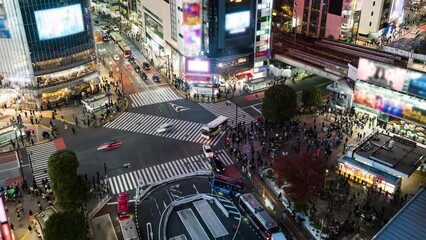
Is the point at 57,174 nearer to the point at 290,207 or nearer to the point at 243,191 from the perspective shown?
the point at 243,191

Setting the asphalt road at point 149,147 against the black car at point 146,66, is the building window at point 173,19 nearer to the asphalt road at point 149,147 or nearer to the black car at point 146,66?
the black car at point 146,66

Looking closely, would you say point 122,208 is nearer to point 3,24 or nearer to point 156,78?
point 3,24

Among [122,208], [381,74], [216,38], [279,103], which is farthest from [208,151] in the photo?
[381,74]

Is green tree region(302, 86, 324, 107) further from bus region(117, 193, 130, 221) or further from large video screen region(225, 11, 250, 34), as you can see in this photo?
bus region(117, 193, 130, 221)

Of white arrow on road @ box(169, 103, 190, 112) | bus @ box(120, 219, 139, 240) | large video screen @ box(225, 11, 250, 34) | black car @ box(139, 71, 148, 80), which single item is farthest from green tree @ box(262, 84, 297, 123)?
black car @ box(139, 71, 148, 80)

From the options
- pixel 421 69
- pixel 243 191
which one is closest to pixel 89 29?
pixel 243 191

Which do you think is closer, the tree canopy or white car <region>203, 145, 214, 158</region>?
the tree canopy

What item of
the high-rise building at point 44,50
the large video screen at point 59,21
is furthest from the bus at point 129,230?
the large video screen at point 59,21

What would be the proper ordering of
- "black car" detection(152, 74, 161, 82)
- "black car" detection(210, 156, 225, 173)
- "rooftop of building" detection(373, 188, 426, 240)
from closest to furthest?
1. "rooftop of building" detection(373, 188, 426, 240)
2. "black car" detection(210, 156, 225, 173)
3. "black car" detection(152, 74, 161, 82)
